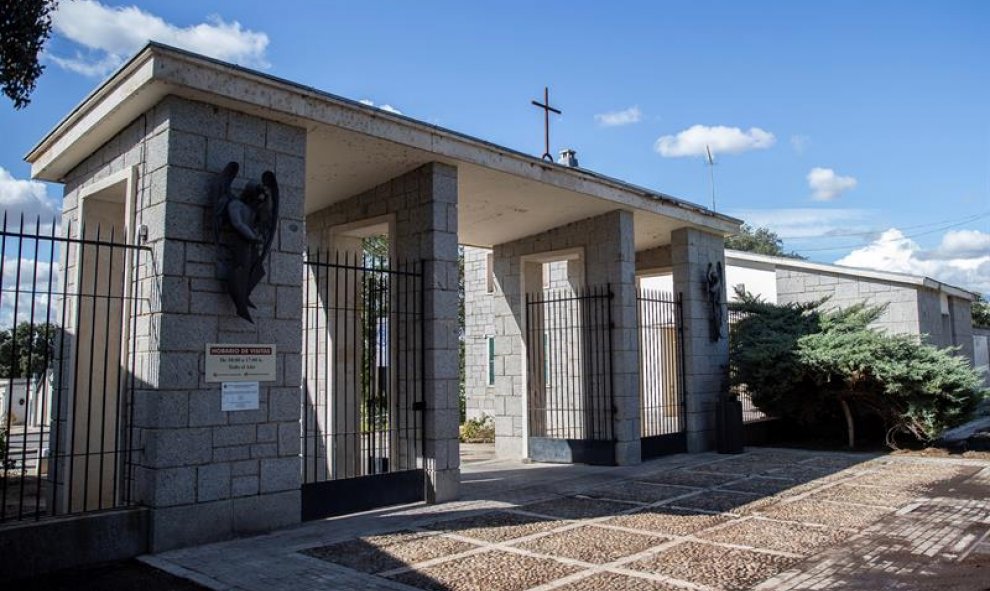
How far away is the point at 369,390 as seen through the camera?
743 cm

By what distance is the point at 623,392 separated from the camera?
1011 cm

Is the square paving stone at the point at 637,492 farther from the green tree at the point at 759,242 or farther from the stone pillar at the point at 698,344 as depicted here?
the green tree at the point at 759,242

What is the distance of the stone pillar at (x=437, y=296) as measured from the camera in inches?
290

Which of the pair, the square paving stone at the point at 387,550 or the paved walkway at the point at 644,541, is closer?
the paved walkway at the point at 644,541

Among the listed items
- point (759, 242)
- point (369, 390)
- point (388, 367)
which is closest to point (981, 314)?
point (759, 242)

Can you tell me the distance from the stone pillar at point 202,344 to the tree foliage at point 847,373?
819 cm

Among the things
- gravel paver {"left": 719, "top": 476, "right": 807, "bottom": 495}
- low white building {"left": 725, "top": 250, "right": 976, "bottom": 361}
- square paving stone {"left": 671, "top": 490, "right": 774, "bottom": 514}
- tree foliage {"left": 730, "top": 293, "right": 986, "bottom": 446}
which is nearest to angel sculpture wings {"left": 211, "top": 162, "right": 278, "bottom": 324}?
square paving stone {"left": 671, "top": 490, "right": 774, "bottom": 514}

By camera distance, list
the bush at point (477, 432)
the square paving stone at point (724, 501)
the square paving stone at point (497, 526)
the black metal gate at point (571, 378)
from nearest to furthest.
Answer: the square paving stone at point (497, 526) < the square paving stone at point (724, 501) < the black metal gate at point (571, 378) < the bush at point (477, 432)

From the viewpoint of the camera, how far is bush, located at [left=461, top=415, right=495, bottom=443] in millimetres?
14484

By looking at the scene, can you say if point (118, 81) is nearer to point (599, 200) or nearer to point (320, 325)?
point (320, 325)

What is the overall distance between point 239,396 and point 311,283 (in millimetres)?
3778

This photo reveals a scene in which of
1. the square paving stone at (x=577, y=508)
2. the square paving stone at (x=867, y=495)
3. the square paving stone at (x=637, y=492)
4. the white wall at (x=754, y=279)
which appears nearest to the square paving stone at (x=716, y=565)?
the square paving stone at (x=577, y=508)

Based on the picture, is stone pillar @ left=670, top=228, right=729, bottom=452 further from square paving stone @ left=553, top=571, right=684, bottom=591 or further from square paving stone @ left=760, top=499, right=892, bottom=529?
square paving stone @ left=553, top=571, right=684, bottom=591

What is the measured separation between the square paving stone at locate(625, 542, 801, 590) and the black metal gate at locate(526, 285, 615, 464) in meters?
4.76
